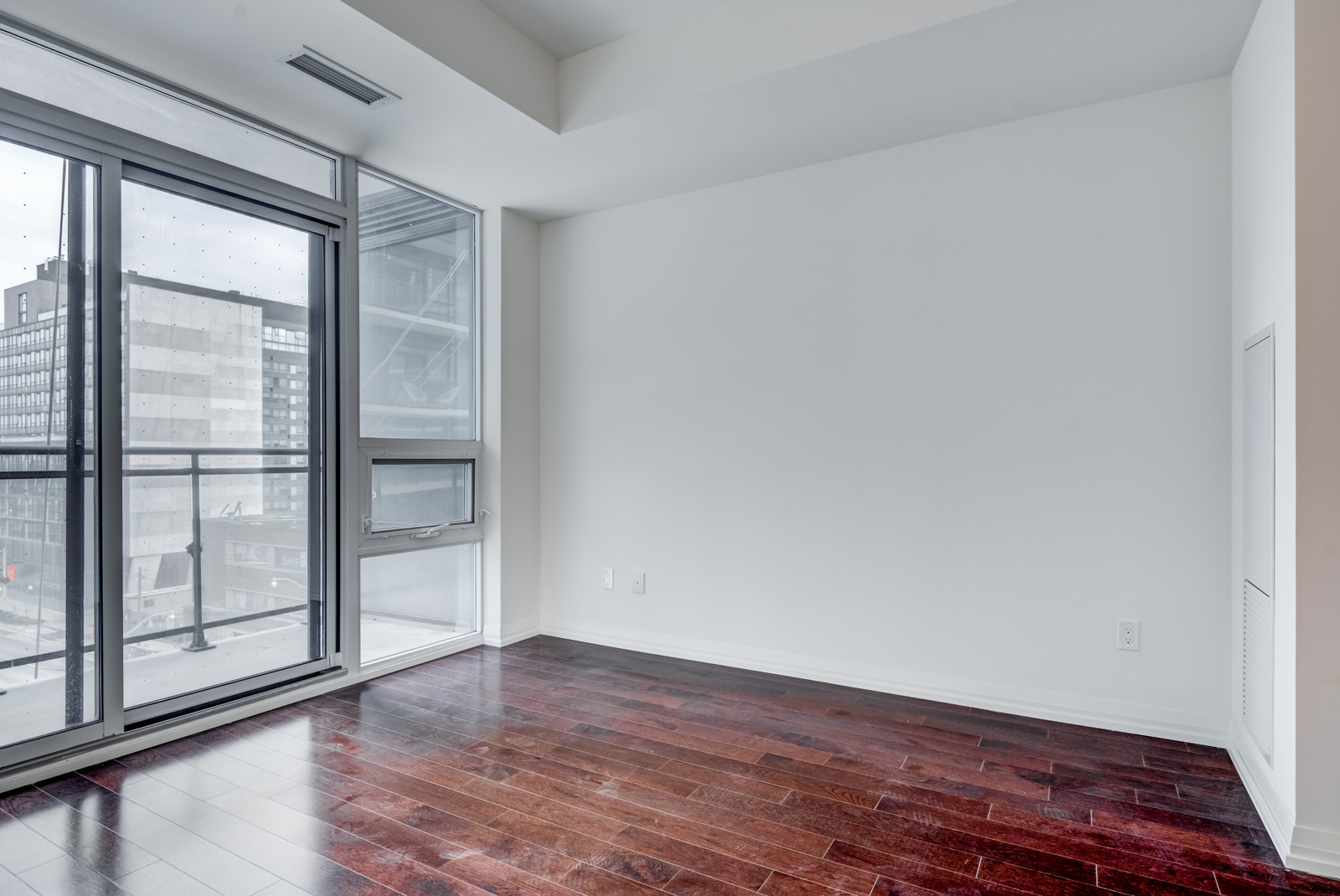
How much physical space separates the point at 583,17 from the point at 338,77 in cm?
102

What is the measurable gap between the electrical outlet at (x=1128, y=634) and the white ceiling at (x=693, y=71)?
7.04ft

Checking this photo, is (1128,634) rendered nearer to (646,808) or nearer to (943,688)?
(943,688)

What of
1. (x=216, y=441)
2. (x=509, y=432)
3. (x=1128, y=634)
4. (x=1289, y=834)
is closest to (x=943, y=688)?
(x=1128, y=634)

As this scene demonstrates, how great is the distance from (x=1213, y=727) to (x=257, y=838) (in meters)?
3.39

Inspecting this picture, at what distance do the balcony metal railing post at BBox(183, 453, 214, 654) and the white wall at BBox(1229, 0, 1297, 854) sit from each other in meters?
3.81

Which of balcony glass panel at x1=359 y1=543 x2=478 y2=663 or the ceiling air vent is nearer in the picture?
the ceiling air vent

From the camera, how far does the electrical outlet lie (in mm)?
2996

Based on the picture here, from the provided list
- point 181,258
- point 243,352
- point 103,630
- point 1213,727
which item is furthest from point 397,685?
point 1213,727

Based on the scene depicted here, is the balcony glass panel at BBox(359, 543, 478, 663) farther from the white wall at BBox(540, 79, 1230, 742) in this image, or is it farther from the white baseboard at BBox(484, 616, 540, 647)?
the white wall at BBox(540, 79, 1230, 742)

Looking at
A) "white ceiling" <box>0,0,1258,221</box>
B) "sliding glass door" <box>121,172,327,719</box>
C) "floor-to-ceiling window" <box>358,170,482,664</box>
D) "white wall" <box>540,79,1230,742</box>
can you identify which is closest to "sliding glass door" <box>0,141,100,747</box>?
"sliding glass door" <box>121,172,327,719</box>

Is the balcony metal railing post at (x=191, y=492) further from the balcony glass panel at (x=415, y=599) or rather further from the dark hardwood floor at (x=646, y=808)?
the dark hardwood floor at (x=646, y=808)

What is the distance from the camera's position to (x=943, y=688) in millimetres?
3387

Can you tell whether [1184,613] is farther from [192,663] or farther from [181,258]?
[181,258]

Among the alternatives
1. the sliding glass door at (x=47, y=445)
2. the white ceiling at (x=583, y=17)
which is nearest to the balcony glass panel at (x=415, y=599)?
the sliding glass door at (x=47, y=445)
